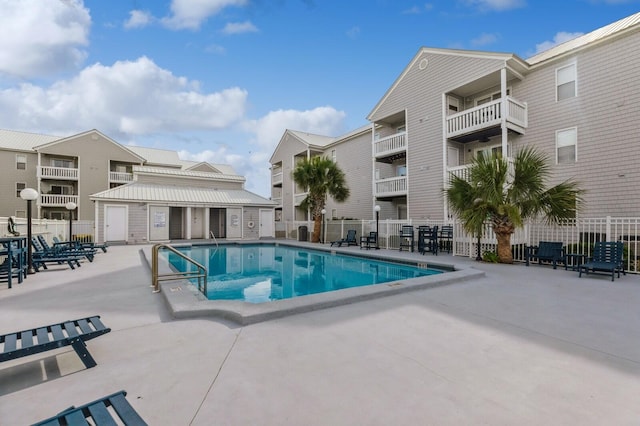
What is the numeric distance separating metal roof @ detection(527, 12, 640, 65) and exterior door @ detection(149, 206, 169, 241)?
2303cm

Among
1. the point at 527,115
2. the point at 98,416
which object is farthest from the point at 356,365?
the point at 527,115

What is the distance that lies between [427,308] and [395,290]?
0.99 m

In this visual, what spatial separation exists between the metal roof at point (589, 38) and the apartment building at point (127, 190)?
19.5m

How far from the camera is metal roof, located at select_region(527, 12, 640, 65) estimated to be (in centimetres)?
1117

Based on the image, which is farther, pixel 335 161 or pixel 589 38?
pixel 335 161

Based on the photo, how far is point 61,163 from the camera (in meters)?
27.2

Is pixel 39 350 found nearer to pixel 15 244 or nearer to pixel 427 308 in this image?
pixel 427 308

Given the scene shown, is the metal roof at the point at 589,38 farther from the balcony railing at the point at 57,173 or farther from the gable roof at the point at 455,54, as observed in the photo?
the balcony railing at the point at 57,173

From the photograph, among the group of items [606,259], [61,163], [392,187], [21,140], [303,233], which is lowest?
[303,233]

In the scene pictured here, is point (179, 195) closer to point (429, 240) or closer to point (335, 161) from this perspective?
point (335, 161)

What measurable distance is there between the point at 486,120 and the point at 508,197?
5.17 metres

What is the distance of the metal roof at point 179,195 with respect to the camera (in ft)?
65.7

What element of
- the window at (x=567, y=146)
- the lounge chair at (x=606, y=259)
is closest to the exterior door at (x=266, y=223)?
the window at (x=567, y=146)

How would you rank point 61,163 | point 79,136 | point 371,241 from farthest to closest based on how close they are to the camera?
point 61,163 < point 79,136 < point 371,241
